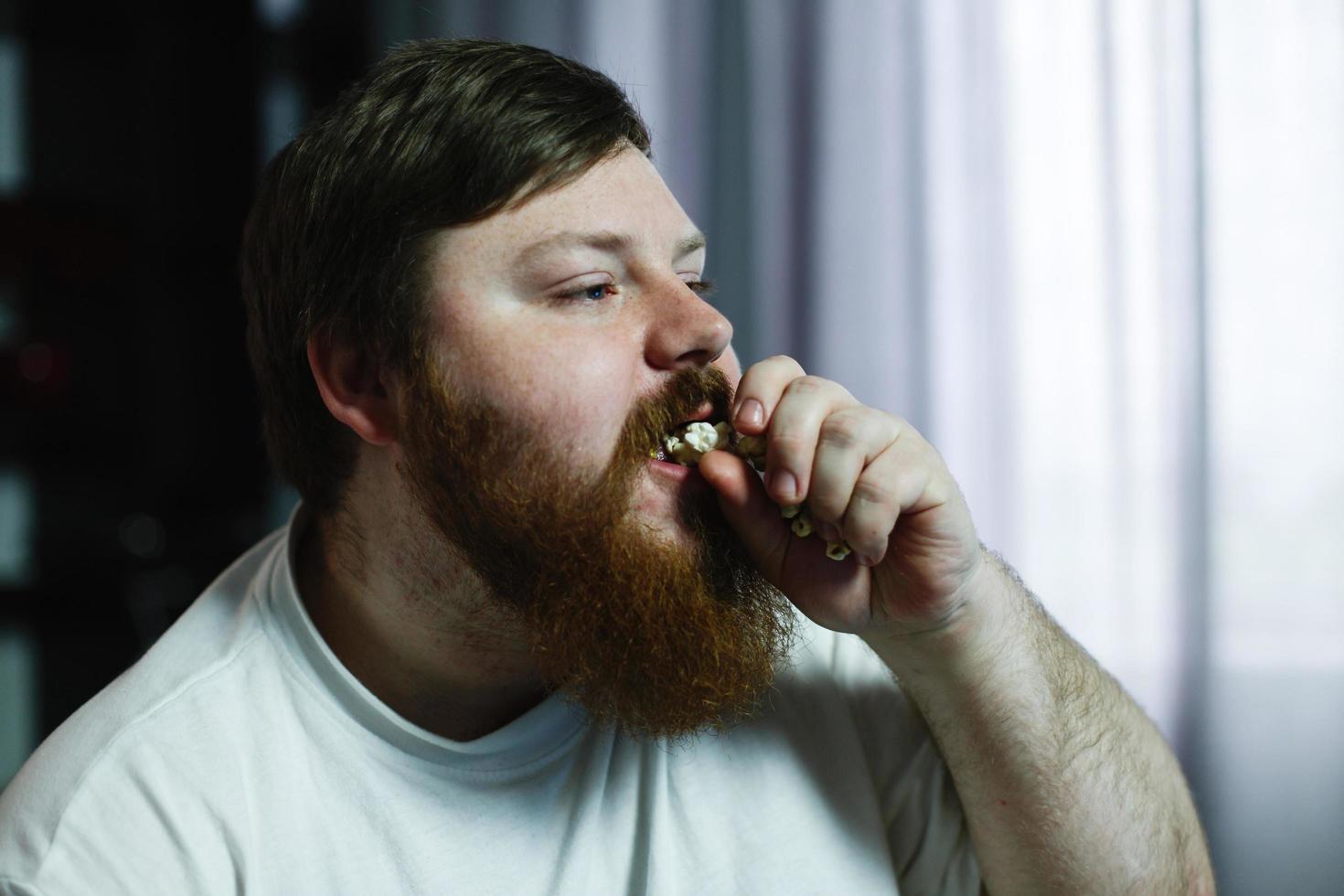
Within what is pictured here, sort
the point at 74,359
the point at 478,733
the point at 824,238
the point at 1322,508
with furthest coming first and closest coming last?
the point at 74,359
the point at 824,238
the point at 1322,508
the point at 478,733

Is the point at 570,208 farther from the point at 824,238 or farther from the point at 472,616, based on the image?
the point at 824,238

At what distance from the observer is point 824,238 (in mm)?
2420

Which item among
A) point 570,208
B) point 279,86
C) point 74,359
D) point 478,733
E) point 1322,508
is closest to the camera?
point 570,208

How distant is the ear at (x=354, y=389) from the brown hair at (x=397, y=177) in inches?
0.6

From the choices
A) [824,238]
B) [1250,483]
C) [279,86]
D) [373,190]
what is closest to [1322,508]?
[1250,483]

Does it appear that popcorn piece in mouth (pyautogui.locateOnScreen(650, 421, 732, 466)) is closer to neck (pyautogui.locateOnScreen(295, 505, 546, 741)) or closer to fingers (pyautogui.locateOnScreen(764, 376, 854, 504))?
fingers (pyautogui.locateOnScreen(764, 376, 854, 504))

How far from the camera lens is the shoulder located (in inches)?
33.4

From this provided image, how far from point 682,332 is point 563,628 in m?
0.28

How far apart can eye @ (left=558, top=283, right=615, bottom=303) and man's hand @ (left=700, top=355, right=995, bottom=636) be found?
0.15 m

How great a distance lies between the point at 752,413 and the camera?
0.91 m

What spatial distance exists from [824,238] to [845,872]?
5.44 feet

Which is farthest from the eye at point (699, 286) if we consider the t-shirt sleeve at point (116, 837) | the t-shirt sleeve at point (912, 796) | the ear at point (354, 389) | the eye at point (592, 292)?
the t-shirt sleeve at point (116, 837)

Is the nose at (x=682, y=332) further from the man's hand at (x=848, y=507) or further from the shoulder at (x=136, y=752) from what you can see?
the shoulder at (x=136, y=752)

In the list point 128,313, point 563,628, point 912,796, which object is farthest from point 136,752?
point 128,313
